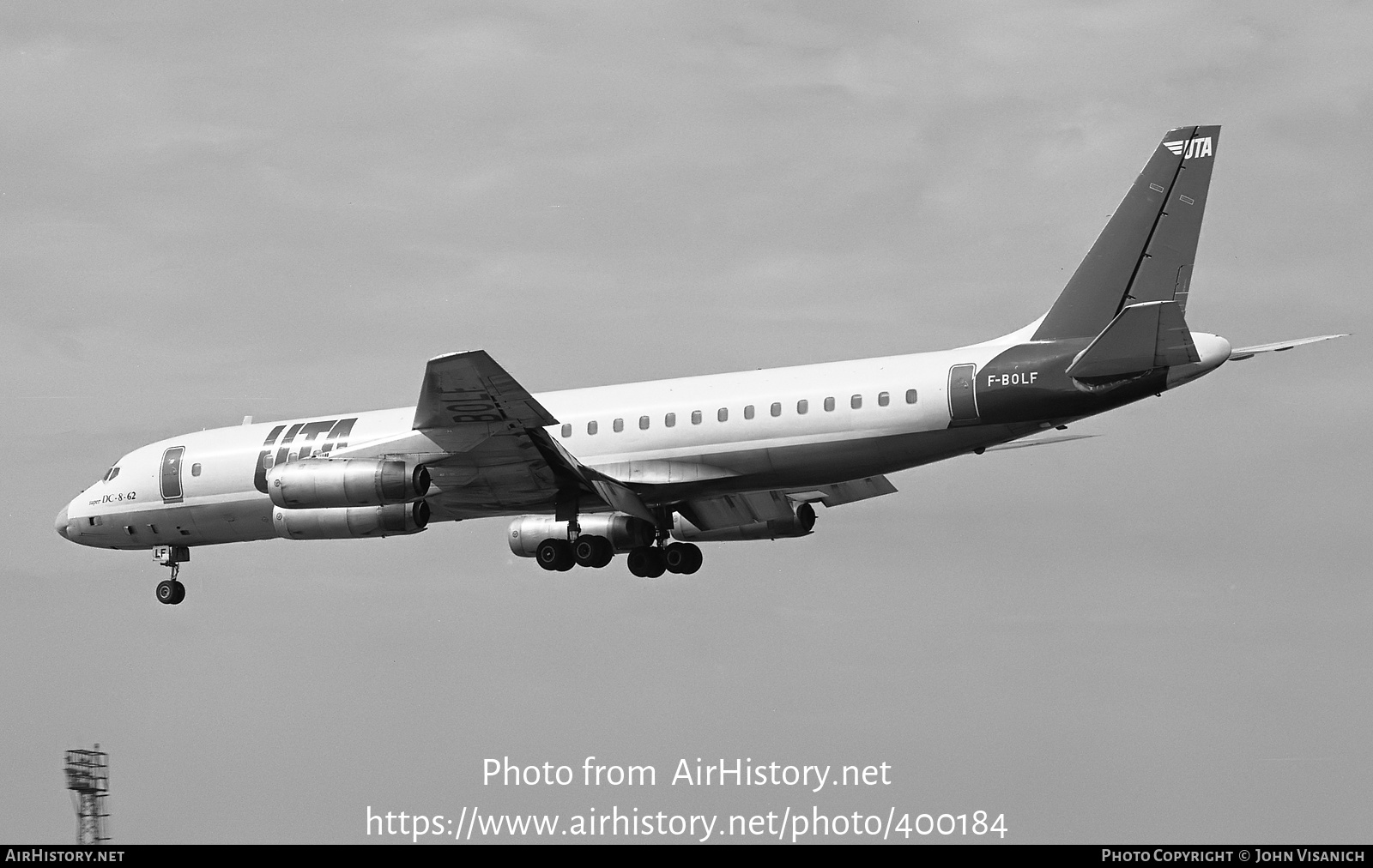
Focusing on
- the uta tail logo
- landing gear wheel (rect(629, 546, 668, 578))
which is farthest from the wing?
the uta tail logo

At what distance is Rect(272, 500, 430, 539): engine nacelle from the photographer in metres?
39.2

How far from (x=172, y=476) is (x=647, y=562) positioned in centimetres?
1057

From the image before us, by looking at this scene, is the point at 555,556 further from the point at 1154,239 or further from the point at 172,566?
the point at 1154,239

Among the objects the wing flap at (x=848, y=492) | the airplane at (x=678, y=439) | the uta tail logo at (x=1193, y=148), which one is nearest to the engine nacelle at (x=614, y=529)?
the airplane at (x=678, y=439)

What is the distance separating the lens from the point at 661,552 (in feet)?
137

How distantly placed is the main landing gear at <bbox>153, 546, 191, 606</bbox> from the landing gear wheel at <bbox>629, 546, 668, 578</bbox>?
10.2 meters

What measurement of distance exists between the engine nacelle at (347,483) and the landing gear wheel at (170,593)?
26.0 feet

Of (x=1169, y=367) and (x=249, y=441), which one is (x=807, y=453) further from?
(x=249, y=441)

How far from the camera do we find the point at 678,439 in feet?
123

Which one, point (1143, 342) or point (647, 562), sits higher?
point (1143, 342)

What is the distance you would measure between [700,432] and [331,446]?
26.4ft

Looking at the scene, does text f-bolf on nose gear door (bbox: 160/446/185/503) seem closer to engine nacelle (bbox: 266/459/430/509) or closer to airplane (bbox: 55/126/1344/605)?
airplane (bbox: 55/126/1344/605)

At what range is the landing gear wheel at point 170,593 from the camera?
144ft

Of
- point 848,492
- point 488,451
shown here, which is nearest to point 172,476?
point 488,451
